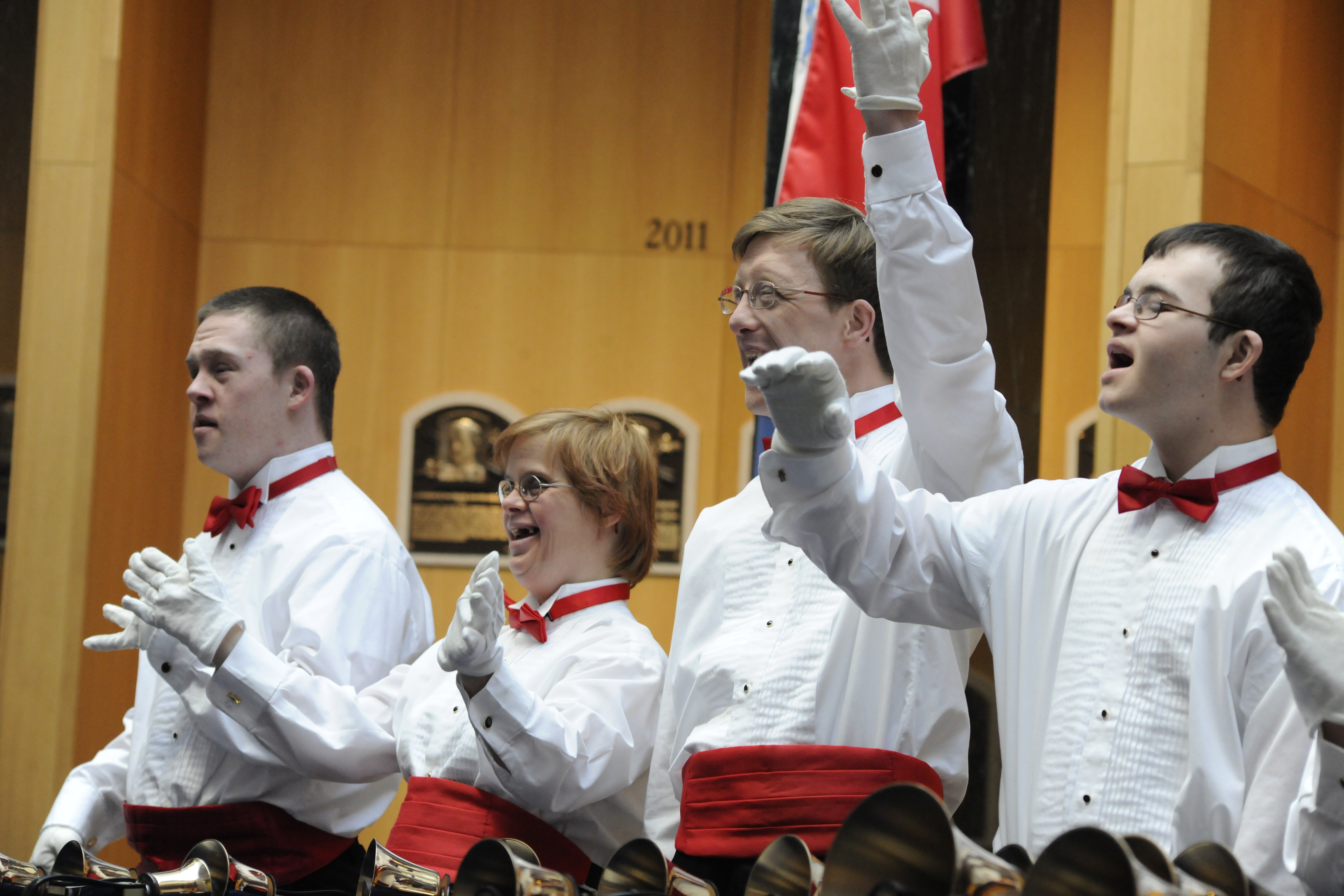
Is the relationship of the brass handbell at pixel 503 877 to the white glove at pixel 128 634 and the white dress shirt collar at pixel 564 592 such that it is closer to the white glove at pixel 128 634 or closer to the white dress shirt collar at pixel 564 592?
the white dress shirt collar at pixel 564 592

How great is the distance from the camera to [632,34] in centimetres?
600

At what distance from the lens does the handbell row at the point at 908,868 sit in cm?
138

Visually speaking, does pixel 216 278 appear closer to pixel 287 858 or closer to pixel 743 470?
pixel 743 470

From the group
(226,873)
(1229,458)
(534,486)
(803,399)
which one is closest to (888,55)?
(803,399)

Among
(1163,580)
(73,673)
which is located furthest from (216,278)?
(1163,580)

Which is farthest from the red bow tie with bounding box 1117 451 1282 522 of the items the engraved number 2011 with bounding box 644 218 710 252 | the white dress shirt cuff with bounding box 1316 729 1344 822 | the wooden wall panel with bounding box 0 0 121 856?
the engraved number 2011 with bounding box 644 218 710 252

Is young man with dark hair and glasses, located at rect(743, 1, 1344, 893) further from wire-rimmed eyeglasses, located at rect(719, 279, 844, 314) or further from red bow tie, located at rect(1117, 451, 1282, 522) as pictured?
wire-rimmed eyeglasses, located at rect(719, 279, 844, 314)

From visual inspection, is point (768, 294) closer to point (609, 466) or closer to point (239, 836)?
point (609, 466)

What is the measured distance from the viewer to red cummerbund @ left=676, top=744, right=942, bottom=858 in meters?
2.11

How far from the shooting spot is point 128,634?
2828mm

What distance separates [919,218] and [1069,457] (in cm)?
340

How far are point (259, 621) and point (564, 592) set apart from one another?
2.23 ft

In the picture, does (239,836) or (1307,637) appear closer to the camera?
(1307,637)

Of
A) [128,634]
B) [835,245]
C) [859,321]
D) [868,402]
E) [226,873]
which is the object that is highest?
[835,245]
